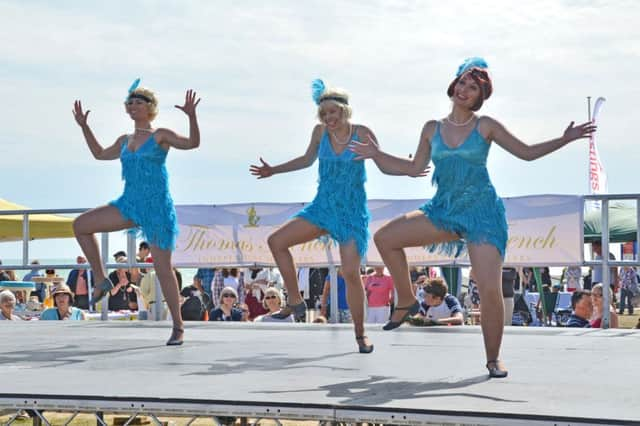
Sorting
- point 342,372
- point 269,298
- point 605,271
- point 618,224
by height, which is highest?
point 618,224

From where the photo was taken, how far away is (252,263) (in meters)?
10.1

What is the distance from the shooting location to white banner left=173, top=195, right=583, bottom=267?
8.95 metres

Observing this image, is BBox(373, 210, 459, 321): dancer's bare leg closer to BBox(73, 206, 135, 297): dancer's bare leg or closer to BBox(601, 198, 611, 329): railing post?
BBox(73, 206, 135, 297): dancer's bare leg

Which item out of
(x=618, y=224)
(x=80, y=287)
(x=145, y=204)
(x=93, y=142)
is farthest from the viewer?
(x=618, y=224)

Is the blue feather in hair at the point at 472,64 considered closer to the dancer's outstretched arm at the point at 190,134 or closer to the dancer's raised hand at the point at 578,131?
the dancer's raised hand at the point at 578,131

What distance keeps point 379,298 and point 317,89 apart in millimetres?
4814

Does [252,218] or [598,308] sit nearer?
[598,308]

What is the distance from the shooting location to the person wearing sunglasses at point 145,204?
22.3 feet

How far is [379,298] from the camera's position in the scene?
10781 millimetres

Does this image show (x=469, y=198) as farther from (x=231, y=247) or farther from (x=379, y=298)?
(x=379, y=298)

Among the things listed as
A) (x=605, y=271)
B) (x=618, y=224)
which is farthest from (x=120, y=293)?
(x=618, y=224)

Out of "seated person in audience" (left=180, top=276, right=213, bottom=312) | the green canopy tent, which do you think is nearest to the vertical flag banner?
the green canopy tent

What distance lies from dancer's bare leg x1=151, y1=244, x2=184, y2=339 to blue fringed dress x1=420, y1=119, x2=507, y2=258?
2.34 meters

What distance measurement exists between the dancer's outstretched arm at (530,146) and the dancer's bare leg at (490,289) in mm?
490
